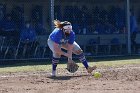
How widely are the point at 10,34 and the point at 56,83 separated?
7820 millimetres

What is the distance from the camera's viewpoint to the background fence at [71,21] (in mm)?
18359

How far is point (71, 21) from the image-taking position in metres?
20.9

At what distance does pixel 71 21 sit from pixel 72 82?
10.0m

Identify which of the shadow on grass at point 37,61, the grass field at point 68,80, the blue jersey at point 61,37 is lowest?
the shadow on grass at point 37,61

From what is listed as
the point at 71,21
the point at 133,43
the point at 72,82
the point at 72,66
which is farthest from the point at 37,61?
the point at 72,82

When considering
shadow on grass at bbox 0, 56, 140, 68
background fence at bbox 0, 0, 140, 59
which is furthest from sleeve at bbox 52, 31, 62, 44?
background fence at bbox 0, 0, 140, 59

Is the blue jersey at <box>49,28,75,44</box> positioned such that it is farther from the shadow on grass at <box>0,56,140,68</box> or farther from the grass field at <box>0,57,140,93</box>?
the shadow on grass at <box>0,56,140,68</box>

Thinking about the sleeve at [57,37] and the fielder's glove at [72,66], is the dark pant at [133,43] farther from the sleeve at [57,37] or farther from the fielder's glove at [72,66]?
the sleeve at [57,37]

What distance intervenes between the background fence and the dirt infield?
4825mm

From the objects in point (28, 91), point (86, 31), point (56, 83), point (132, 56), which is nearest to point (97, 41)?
point (86, 31)

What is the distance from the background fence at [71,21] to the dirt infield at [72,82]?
483 centimetres

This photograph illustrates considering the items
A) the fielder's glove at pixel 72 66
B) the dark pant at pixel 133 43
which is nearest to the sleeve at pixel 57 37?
the fielder's glove at pixel 72 66

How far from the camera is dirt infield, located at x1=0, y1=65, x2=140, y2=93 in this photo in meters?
9.83

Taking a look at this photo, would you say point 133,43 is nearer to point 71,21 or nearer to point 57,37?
point 71,21
